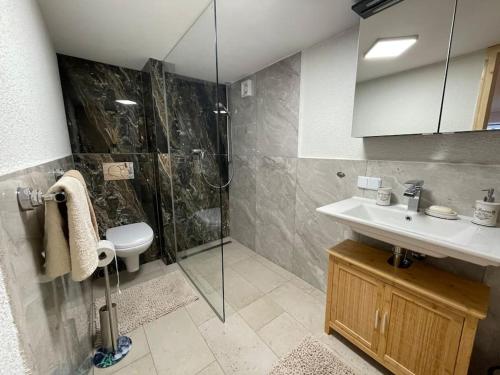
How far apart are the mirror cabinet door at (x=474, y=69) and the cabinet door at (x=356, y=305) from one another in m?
1.00

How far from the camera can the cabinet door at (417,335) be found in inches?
37.4

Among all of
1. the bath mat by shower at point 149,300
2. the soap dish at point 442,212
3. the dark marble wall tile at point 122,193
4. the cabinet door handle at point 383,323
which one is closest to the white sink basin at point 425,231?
the soap dish at point 442,212

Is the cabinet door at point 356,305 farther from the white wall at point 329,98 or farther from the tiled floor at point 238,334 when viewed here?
the white wall at point 329,98

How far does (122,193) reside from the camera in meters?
2.29

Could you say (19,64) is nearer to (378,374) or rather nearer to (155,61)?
(155,61)

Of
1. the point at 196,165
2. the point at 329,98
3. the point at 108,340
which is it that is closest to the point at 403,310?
the point at 329,98

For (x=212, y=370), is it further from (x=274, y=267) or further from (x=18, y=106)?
(x=18, y=106)

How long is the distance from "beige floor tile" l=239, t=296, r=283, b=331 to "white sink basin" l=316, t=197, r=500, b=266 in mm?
1007

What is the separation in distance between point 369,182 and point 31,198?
1793 millimetres

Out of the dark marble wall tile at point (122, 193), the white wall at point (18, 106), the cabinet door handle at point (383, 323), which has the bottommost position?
the cabinet door handle at point (383, 323)

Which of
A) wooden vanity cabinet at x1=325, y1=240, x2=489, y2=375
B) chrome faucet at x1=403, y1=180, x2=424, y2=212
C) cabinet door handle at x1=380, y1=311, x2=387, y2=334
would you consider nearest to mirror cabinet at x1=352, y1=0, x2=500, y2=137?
chrome faucet at x1=403, y1=180, x2=424, y2=212

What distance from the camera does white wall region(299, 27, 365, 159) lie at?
1.57 meters

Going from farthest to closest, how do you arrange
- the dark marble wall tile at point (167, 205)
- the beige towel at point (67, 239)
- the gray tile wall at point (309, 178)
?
the dark marble wall tile at point (167, 205), the gray tile wall at point (309, 178), the beige towel at point (67, 239)

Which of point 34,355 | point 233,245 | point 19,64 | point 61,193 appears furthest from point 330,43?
point 233,245
